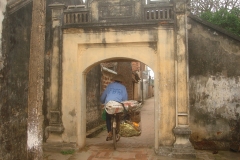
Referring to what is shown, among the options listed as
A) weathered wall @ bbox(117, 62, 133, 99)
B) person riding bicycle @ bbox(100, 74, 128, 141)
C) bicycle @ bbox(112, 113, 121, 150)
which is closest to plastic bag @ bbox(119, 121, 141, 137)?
bicycle @ bbox(112, 113, 121, 150)

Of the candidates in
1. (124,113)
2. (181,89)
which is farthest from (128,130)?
(181,89)

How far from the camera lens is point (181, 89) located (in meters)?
6.47

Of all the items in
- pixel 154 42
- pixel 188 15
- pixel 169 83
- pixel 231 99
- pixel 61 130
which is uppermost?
pixel 188 15

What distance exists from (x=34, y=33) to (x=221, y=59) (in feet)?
16.9

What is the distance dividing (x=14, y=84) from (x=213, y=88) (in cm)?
503

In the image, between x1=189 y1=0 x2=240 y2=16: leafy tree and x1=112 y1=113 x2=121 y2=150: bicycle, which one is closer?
x1=112 y1=113 x2=121 y2=150: bicycle

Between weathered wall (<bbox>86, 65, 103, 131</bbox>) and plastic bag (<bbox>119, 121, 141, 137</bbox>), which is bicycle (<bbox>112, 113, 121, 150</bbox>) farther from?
weathered wall (<bbox>86, 65, 103, 131</bbox>)

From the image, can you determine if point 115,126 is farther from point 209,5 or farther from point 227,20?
point 209,5

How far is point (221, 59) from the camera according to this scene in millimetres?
7148

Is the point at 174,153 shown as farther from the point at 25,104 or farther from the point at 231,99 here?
the point at 25,104

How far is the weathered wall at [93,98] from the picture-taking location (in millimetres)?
10250

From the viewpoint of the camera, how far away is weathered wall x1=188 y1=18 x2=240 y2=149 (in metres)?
7.07

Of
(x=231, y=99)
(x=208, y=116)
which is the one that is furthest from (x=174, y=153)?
(x=231, y=99)

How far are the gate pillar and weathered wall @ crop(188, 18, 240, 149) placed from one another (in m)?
0.85
